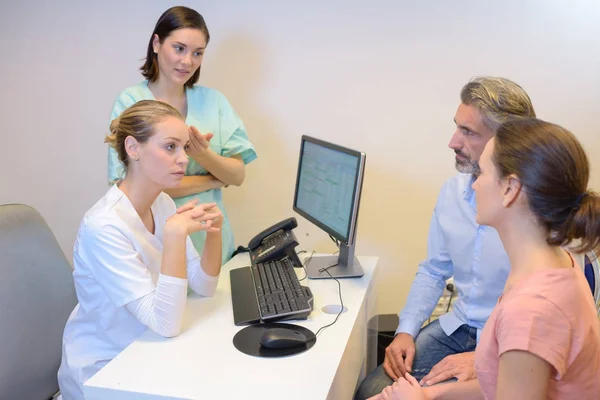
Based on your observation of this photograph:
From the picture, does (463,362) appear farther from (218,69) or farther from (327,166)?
(218,69)

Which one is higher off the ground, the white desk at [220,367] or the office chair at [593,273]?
the office chair at [593,273]

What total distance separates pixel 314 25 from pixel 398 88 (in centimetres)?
42

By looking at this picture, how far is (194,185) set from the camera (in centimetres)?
183

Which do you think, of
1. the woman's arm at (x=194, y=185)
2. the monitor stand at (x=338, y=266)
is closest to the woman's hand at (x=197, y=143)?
the woman's arm at (x=194, y=185)

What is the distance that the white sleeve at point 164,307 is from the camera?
1.27m

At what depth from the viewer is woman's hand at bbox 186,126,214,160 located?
168 cm

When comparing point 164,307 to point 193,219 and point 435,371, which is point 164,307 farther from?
point 435,371

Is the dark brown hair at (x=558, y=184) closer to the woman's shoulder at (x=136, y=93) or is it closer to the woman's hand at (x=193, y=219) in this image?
the woman's hand at (x=193, y=219)

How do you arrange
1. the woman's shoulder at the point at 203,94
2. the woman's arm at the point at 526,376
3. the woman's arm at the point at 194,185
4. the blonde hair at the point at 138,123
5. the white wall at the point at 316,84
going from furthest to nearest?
the white wall at the point at 316,84 < the woman's shoulder at the point at 203,94 < the woman's arm at the point at 194,185 < the blonde hair at the point at 138,123 < the woman's arm at the point at 526,376

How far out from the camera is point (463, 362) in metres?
1.41

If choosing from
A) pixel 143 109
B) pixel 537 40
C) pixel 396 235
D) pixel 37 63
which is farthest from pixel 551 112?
pixel 37 63

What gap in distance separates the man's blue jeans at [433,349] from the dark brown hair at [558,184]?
2.16ft

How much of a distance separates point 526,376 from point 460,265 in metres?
0.72

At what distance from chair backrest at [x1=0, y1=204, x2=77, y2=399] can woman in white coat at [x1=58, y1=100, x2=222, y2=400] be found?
0.09 metres
